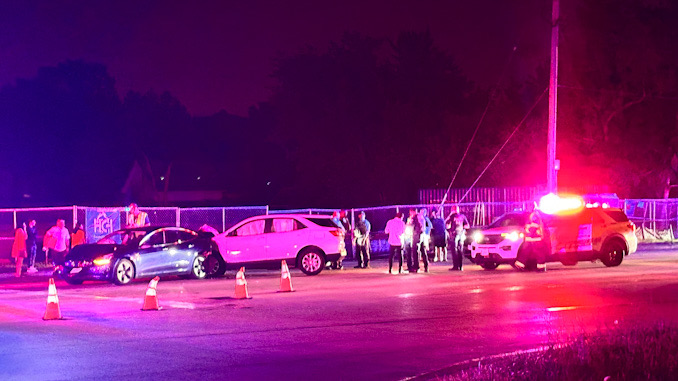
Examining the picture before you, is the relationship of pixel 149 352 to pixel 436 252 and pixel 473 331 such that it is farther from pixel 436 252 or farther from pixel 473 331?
pixel 436 252

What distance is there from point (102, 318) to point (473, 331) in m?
6.29

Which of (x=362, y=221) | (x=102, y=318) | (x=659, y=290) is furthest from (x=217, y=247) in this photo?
(x=659, y=290)

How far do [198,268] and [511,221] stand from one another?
Answer: 8.67 metres

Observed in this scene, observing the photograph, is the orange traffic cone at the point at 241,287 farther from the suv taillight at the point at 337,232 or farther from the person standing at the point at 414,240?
the person standing at the point at 414,240

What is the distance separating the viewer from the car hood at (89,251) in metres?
23.7

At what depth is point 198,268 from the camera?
2534 cm

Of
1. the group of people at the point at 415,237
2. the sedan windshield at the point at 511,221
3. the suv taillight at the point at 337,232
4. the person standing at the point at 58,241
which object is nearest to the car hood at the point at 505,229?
the sedan windshield at the point at 511,221

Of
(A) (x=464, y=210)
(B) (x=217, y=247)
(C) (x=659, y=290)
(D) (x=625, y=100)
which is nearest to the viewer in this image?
(C) (x=659, y=290)

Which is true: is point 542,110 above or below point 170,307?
above

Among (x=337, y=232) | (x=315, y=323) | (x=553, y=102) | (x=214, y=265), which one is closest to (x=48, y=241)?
(x=214, y=265)

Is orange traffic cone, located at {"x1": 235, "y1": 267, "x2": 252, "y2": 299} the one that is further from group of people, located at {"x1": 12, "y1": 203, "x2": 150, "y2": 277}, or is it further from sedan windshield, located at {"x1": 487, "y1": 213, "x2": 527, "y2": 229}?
sedan windshield, located at {"x1": 487, "y1": 213, "x2": 527, "y2": 229}

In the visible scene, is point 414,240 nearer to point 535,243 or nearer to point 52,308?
point 535,243

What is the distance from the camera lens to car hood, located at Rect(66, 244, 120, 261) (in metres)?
23.7

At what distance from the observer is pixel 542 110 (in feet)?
170
